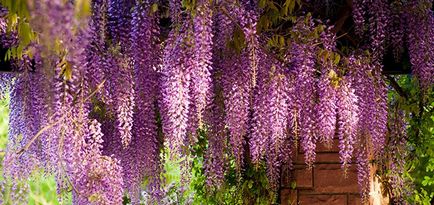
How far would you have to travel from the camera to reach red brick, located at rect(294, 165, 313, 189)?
4.02 meters

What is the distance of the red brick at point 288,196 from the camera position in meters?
4.07

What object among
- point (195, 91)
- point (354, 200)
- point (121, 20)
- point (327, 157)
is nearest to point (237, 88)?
point (195, 91)

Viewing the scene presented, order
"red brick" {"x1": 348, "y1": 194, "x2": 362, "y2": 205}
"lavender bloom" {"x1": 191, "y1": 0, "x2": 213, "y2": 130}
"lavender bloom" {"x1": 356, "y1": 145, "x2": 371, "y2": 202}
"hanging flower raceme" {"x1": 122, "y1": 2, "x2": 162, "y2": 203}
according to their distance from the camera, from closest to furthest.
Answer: "lavender bloom" {"x1": 191, "y1": 0, "x2": 213, "y2": 130}, "hanging flower raceme" {"x1": 122, "y1": 2, "x2": 162, "y2": 203}, "lavender bloom" {"x1": 356, "y1": 145, "x2": 371, "y2": 202}, "red brick" {"x1": 348, "y1": 194, "x2": 362, "y2": 205}

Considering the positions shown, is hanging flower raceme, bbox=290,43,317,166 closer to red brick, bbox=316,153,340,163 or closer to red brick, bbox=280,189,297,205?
red brick, bbox=316,153,340,163

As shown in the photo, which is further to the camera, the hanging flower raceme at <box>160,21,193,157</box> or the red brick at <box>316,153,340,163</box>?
the red brick at <box>316,153,340,163</box>

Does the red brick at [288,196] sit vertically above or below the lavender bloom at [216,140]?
below

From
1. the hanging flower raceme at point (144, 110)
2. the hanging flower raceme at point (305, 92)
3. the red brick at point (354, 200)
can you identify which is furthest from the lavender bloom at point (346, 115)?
the hanging flower raceme at point (144, 110)

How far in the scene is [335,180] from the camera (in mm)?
3975

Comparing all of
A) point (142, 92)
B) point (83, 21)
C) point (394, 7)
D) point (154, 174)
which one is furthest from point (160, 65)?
point (83, 21)

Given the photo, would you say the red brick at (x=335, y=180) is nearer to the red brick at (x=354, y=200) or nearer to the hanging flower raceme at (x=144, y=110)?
the red brick at (x=354, y=200)

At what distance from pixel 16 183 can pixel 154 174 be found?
2.03 feet

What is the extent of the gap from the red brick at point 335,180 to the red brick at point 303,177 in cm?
4

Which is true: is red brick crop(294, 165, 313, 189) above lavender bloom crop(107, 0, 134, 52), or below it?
below

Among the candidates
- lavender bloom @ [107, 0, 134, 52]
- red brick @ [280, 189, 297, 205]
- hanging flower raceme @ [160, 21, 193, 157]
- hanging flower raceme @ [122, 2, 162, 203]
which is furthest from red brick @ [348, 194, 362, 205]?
lavender bloom @ [107, 0, 134, 52]
